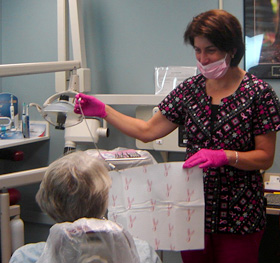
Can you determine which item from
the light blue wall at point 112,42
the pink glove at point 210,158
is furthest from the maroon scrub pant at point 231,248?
the light blue wall at point 112,42

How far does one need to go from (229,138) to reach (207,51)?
32 cm

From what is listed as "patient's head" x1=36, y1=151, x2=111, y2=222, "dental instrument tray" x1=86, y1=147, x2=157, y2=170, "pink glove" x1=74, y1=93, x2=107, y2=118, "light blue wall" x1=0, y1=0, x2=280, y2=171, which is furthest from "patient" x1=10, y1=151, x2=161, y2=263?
"light blue wall" x1=0, y1=0, x2=280, y2=171

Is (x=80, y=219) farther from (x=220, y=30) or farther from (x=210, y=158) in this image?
(x=220, y=30)

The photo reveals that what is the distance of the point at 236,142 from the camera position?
4.76 ft

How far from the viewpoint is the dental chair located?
826 millimetres

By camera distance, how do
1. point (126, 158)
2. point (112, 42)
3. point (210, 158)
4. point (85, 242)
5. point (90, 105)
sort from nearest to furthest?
point (85, 242) → point (210, 158) → point (90, 105) → point (126, 158) → point (112, 42)

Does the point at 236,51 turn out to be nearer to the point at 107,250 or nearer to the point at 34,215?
the point at 107,250

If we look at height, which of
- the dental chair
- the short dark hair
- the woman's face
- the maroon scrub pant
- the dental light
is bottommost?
the maroon scrub pant

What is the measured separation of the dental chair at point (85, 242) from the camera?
83cm

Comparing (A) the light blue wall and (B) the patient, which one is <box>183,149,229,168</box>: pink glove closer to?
(B) the patient

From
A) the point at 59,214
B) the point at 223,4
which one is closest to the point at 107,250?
the point at 59,214

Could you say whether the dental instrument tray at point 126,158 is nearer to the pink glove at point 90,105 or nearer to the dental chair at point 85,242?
the pink glove at point 90,105

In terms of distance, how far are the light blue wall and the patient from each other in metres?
1.54

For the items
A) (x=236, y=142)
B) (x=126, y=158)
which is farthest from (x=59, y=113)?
(x=236, y=142)
